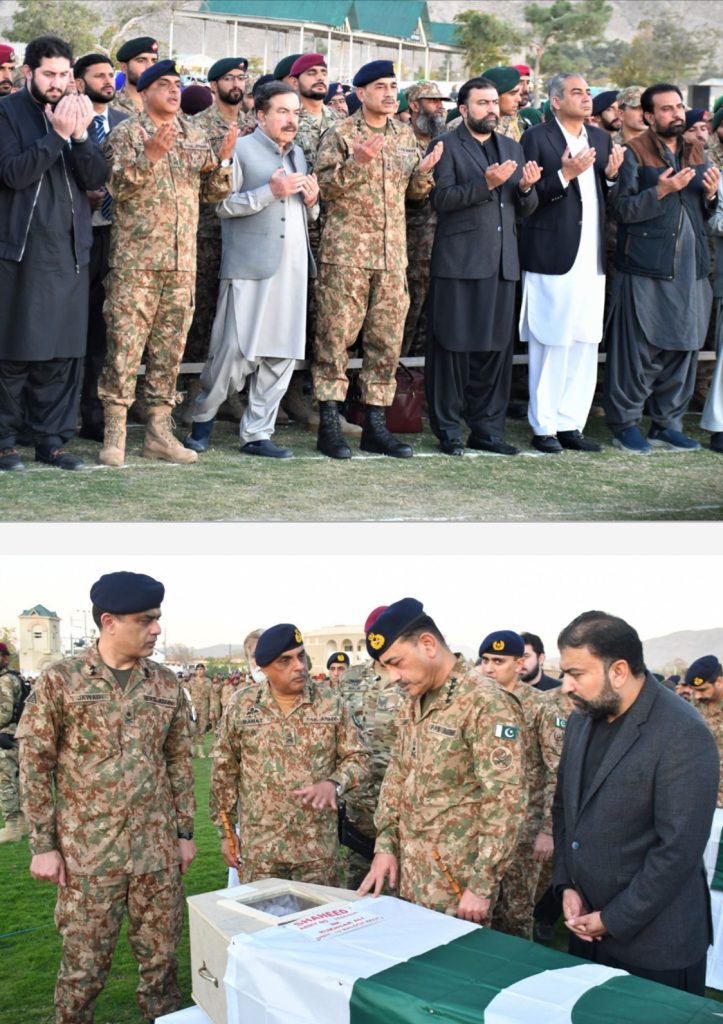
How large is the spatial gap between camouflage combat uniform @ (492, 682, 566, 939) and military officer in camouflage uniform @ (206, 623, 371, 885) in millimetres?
694

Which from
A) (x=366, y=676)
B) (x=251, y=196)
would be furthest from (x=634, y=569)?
(x=251, y=196)

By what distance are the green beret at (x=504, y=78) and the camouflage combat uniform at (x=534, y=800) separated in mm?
3819

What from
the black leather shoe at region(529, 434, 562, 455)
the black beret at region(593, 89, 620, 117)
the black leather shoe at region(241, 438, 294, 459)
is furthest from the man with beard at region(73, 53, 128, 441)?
the black beret at region(593, 89, 620, 117)

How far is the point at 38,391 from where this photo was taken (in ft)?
17.4

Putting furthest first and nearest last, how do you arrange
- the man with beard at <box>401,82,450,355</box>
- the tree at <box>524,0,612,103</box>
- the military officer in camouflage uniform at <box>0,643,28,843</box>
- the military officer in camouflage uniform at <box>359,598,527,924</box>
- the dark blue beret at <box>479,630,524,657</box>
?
the tree at <box>524,0,612,103</box> < the man with beard at <box>401,82,450,355</box> < the military officer in camouflage uniform at <box>0,643,28,843</box> < the dark blue beret at <box>479,630,524,657</box> < the military officer in camouflage uniform at <box>359,598,527,924</box>

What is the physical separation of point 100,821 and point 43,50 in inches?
128

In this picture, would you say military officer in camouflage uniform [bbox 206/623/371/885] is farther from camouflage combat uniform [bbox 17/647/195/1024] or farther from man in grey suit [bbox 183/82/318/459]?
man in grey suit [bbox 183/82/318/459]

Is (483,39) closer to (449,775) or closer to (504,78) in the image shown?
(504,78)

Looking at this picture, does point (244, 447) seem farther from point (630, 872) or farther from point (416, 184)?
point (630, 872)

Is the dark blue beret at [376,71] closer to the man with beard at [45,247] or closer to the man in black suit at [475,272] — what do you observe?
the man in black suit at [475,272]

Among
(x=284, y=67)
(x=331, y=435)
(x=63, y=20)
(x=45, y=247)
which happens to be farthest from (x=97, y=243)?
(x=63, y=20)

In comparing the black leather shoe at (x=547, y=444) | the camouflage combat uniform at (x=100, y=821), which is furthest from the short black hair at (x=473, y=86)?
the camouflage combat uniform at (x=100, y=821)

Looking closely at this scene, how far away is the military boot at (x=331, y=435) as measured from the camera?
577 centimetres

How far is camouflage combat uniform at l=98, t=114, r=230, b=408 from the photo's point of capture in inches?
209
